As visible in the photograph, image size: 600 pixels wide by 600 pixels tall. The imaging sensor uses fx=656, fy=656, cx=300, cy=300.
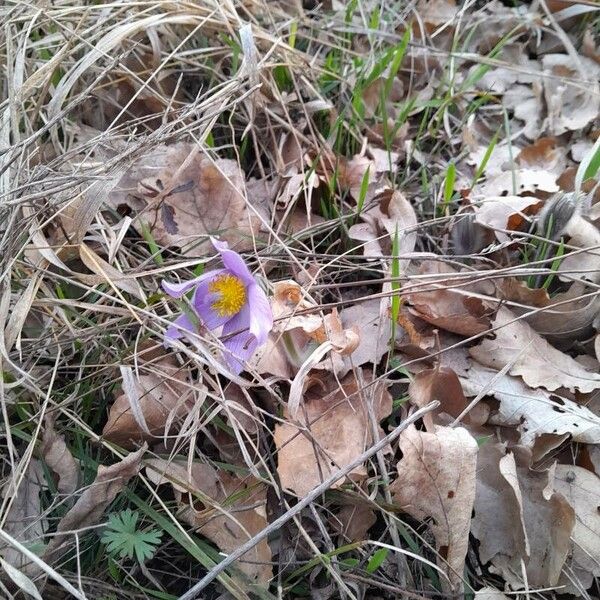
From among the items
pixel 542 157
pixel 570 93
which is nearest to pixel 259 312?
pixel 542 157

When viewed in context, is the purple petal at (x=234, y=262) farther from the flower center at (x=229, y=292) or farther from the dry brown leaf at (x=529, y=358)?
the dry brown leaf at (x=529, y=358)

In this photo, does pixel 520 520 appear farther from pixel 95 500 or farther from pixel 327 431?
pixel 95 500

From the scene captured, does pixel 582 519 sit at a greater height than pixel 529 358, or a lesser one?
lesser

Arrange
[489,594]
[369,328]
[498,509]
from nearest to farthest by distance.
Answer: [489,594] < [498,509] < [369,328]

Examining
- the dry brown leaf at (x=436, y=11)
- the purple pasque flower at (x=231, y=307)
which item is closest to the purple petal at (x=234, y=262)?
the purple pasque flower at (x=231, y=307)

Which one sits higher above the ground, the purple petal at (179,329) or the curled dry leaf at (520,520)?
the purple petal at (179,329)

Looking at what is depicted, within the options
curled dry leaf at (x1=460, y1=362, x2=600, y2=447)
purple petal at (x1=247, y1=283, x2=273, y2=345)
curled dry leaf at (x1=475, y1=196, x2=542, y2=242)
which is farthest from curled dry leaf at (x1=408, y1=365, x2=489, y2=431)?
curled dry leaf at (x1=475, y1=196, x2=542, y2=242)
